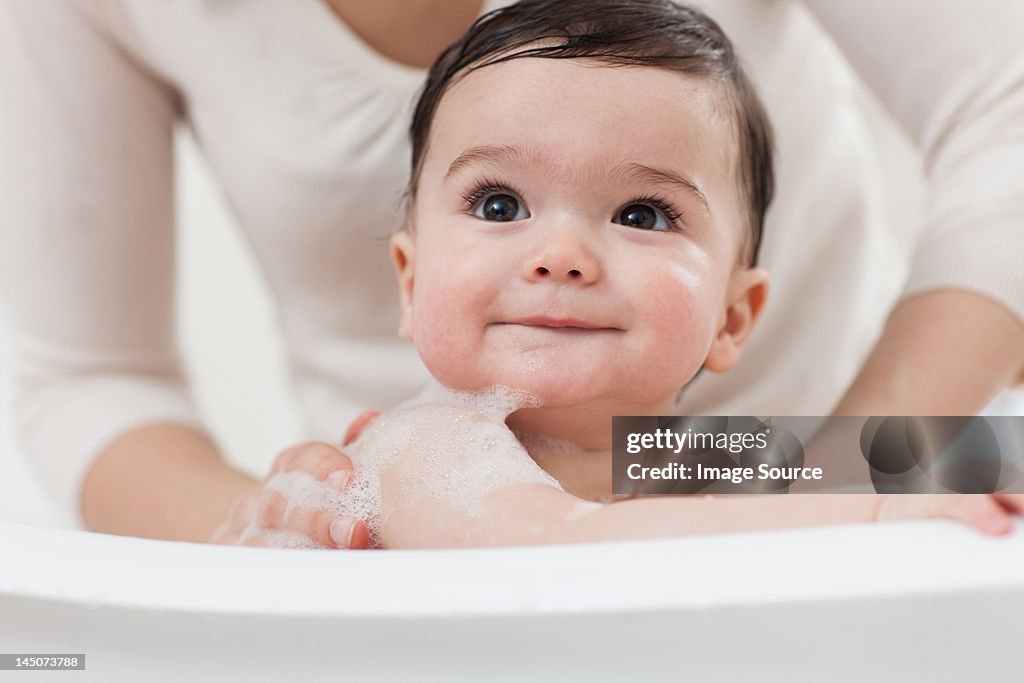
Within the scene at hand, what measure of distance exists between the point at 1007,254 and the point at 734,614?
0.61 metres

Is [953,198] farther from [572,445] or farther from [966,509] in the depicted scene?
[966,509]

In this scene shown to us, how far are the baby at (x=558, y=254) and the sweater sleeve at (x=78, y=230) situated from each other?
0.41 metres

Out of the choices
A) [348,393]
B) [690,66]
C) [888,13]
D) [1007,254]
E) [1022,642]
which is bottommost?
[1022,642]

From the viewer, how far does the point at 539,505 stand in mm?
578

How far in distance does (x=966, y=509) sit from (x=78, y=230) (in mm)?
891

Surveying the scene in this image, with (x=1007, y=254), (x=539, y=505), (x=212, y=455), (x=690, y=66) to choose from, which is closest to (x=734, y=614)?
(x=539, y=505)

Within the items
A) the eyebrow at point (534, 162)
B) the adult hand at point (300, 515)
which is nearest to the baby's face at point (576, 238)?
the eyebrow at point (534, 162)

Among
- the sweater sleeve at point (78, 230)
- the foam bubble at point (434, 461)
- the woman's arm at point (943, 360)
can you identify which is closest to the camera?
the foam bubble at point (434, 461)

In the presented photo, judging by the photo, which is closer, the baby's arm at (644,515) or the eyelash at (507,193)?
the baby's arm at (644,515)

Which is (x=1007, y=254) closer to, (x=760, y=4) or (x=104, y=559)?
(x=760, y=4)

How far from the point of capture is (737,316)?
0.85 m

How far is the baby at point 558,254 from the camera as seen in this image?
687 millimetres

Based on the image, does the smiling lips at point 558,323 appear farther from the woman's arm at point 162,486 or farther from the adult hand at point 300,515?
the woman's arm at point 162,486

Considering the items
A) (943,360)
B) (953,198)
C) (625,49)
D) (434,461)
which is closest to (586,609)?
(434,461)
